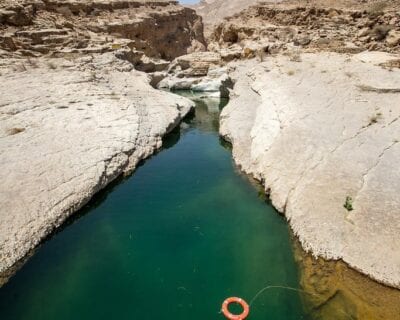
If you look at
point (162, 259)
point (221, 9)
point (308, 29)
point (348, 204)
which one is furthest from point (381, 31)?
point (221, 9)

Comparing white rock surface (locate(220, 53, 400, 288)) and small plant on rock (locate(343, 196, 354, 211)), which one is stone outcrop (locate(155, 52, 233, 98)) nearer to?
white rock surface (locate(220, 53, 400, 288))

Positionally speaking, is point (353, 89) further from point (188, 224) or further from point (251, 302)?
point (251, 302)

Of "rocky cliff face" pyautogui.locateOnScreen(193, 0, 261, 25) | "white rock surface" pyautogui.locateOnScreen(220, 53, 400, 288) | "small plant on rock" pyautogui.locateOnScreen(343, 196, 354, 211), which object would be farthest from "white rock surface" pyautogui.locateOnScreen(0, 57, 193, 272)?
"rocky cliff face" pyautogui.locateOnScreen(193, 0, 261, 25)

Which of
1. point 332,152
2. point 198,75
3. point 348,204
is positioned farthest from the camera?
point 198,75

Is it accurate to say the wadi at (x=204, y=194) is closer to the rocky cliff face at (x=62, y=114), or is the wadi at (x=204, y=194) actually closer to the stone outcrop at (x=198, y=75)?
the rocky cliff face at (x=62, y=114)

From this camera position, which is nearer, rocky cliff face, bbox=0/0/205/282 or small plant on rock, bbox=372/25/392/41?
rocky cliff face, bbox=0/0/205/282

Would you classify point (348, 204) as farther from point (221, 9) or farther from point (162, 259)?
point (221, 9)
